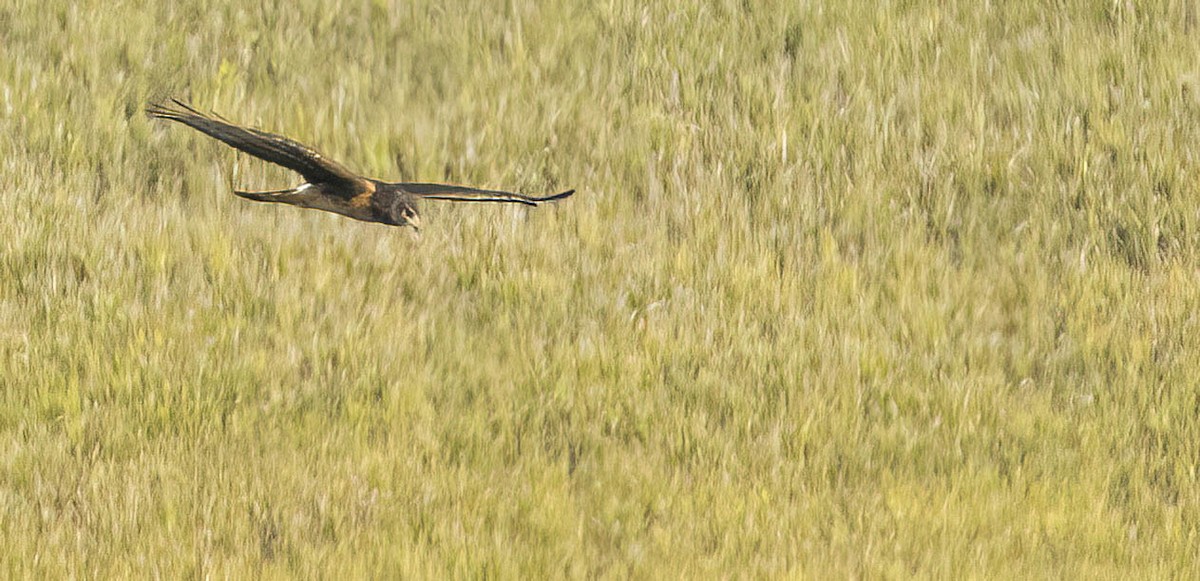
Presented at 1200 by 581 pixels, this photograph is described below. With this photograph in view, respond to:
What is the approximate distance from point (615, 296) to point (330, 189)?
119cm

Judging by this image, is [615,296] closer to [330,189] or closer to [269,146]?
[330,189]

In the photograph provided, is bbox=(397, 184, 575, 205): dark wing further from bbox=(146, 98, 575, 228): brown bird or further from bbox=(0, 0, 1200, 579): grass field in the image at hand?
bbox=(0, 0, 1200, 579): grass field

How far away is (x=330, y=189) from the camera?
4.53 metres

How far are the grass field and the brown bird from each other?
18.4 inches

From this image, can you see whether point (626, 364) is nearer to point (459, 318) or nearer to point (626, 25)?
point (459, 318)

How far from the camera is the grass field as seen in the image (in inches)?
167

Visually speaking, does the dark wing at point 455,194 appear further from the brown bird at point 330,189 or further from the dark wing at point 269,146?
the dark wing at point 269,146

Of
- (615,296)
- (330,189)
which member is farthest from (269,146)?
(615,296)

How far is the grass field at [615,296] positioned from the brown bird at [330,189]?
0.47 m

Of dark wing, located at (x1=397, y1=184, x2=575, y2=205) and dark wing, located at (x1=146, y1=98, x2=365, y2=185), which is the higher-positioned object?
dark wing, located at (x1=146, y1=98, x2=365, y2=185)

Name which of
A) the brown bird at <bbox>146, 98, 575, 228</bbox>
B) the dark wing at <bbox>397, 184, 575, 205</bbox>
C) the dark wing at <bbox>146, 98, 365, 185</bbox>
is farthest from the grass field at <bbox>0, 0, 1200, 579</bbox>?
the dark wing at <bbox>146, 98, 365, 185</bbox>

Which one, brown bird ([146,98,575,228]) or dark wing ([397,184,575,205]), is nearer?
brown bird ([146,98,575,228])

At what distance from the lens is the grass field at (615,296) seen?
4254mm

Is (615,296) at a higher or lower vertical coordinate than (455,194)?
lower
